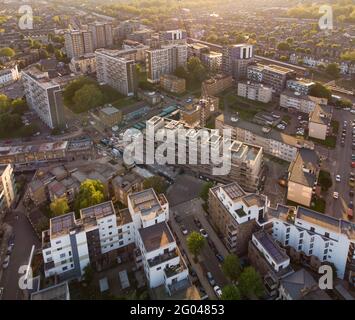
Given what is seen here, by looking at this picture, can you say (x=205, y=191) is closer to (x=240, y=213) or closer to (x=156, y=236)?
(x=240, y=213)

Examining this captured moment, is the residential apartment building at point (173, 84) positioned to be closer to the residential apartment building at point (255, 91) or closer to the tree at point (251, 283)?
the residential apartment building at point (255, 91)

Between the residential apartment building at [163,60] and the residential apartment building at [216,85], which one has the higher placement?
the residential apartment building at [163,60]

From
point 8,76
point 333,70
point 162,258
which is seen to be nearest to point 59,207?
point 162,258

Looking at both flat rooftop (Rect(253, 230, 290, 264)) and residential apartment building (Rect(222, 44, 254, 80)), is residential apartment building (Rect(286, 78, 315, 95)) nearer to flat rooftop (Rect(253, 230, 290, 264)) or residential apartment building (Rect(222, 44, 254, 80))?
residential apartment building (Rect(222, 44, 254, 80))

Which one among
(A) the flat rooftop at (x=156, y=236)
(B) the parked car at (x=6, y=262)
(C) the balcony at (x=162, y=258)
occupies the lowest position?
(B) the parked car at (x=6, y=262)

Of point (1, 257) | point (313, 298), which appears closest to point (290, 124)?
point (313, 298)

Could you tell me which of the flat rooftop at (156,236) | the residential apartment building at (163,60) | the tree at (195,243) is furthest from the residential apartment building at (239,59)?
the flat rooftop at (156,236)

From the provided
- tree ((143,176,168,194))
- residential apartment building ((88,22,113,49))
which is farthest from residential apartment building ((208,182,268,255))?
residential apartment building ((88,22,113,49))
